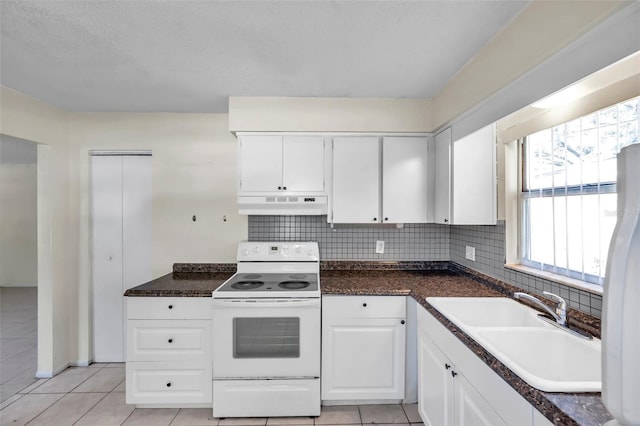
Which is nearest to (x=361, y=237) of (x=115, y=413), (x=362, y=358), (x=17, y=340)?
(x=362, y=358)

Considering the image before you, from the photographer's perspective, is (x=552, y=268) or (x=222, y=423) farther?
(x=222, y=423)

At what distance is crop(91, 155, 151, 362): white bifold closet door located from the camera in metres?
2.86

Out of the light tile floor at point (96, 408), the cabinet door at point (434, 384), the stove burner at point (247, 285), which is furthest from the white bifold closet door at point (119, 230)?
the cabinet door at point (434, 384)

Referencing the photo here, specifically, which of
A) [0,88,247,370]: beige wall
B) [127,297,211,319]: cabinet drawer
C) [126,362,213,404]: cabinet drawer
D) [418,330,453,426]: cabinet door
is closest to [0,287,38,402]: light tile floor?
[0,88,247,370]: beige wall

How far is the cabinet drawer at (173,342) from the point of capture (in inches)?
82.8

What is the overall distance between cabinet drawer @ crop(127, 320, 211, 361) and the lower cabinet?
1.48 m

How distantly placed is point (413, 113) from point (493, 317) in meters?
1.64

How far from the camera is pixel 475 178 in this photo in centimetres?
213

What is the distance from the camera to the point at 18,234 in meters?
5.47

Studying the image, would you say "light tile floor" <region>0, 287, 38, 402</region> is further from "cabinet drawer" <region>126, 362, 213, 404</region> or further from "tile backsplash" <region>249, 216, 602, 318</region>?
"tile backsplash" <region>249, 216, 602, 318</region>

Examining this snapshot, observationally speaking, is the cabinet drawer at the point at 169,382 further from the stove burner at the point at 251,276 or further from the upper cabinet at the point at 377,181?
the upper cabinet at the point at 377,181

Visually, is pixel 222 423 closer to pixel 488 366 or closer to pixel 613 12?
pixel 488 366

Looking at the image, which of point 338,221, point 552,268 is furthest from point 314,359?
point 552,268

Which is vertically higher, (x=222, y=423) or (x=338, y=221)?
(x=338, y=221)
